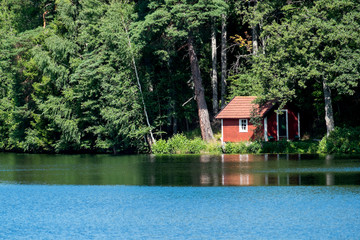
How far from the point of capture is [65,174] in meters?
35.4

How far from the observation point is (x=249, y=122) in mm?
47469

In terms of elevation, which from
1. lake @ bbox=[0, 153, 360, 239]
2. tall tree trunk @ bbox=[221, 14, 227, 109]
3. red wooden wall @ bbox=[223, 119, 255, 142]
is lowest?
lake @ bbox=[0, 153, 360, 239]

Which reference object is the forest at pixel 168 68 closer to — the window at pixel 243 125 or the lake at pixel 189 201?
the window at pixel 243 125

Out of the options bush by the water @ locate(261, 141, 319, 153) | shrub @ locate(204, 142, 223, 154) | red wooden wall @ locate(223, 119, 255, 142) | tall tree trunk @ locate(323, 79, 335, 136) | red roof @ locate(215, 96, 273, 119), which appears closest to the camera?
tall tree trunk @ locate(323, 79, 335, 136)

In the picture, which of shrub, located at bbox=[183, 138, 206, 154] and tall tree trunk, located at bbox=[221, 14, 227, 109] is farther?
tall tree trunk, located at bbox=[221, 14, 227, 109]

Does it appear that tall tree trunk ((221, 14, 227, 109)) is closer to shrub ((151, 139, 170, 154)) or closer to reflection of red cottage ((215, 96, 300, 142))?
reflection of red cottage ((215, 96, 300, 142))

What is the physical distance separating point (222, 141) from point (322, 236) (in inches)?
1218

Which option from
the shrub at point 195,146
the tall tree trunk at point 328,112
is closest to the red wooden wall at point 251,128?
the shrub at point 195,146

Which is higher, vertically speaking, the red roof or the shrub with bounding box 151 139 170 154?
the red roof

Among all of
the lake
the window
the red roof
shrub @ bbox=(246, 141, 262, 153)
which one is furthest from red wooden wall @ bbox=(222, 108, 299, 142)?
the lake

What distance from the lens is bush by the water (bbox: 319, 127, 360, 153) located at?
4075cm

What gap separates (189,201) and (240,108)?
24886 millimetres

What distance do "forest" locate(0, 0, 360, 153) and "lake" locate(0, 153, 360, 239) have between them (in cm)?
739

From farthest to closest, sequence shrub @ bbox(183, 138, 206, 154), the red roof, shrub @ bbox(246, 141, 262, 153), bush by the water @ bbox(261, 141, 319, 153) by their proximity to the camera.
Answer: the red roof → shrub @ bbox(183, 138, 206, 154) → shrub @ bbox(246, 141, 262, 153) → bush by the water @ bbox(261, 141, 319, 153)
